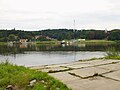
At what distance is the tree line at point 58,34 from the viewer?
113625 mm

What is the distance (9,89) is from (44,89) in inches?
29.5

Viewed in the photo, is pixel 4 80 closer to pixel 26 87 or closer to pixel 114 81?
pixel 26 87

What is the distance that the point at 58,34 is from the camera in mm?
130000

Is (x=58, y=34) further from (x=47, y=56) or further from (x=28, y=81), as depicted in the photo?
(x=28, y=81)

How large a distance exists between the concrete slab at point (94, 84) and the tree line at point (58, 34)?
96.2m

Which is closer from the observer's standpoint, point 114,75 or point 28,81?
point 28,81

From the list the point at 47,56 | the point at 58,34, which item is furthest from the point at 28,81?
the point at 58,34

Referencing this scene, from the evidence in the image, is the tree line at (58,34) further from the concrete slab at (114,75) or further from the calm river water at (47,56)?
the concrete slab at (114,75)

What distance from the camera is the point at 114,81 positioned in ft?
16.7

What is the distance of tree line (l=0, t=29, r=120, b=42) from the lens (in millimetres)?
113625

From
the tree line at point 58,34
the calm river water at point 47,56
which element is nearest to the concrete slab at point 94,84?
the calm river water at point 47,56

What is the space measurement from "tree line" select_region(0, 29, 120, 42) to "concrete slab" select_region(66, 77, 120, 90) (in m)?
96.2

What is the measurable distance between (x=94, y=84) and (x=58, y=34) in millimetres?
125437

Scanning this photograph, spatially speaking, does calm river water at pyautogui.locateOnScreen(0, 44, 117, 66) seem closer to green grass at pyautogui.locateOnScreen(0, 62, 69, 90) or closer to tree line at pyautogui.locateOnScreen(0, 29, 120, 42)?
green grass at pyautogui.locateOnScreen(0, 62, 69, 90)
